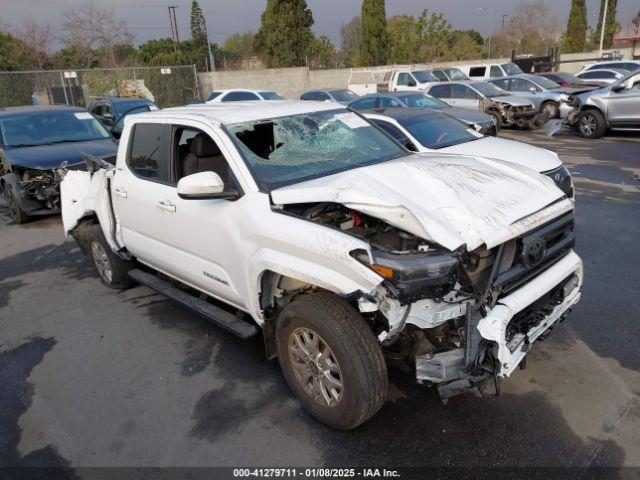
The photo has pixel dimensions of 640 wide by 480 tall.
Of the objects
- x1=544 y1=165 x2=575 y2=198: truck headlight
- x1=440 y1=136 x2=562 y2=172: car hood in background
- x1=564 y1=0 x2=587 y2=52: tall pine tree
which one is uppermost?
x1=564 y1=0 x2=587 y2=52: tall pine tree

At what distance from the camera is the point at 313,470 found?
113 inches

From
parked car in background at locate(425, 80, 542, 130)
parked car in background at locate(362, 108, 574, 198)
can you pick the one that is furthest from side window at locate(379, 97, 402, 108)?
parked car in background at locate(425, 80, 542, 130)

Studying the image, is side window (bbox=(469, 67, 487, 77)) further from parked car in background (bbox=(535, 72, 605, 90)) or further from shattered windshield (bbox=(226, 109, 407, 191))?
shattered windshield (bbox=(226, 109, 407, 191))

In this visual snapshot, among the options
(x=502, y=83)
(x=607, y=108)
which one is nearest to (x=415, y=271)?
(x=607, y=108)

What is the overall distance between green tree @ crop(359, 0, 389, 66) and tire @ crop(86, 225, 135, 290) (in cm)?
3889

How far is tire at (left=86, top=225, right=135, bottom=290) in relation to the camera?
17.4ft

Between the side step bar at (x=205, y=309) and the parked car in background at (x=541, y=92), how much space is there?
14675 millimetres

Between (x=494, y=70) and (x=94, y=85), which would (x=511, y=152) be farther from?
(x=94, y=85)

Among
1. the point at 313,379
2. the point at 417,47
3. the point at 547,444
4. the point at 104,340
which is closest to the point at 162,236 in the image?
the point at 104,340

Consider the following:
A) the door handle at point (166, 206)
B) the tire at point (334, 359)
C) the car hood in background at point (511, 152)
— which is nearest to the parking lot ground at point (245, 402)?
the tire at point (334, 359)

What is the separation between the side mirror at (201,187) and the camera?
10.5 ft

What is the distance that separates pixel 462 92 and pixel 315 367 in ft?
49.2

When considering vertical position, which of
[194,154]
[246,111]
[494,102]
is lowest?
[494,102]

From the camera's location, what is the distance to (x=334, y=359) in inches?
115
